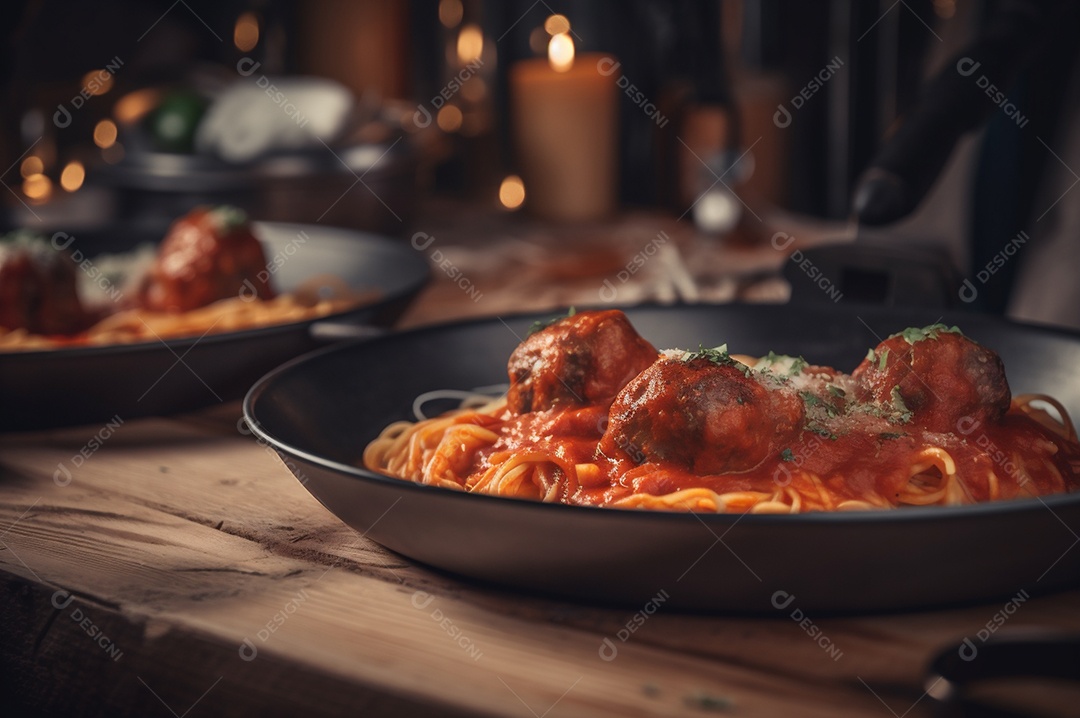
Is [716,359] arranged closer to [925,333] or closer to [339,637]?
[925,333]

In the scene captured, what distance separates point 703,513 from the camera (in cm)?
122

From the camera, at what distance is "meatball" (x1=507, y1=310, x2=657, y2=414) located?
1.83 metres

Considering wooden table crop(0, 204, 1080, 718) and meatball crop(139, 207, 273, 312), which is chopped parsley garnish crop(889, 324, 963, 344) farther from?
meatball crop(139, 207, 273, 312)

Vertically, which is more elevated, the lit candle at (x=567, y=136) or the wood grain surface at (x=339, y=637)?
the lit candle at (x=567, y=136)

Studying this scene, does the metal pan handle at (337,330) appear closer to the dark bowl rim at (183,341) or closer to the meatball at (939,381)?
the dark bowl rim at (183,341)

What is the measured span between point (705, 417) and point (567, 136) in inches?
134

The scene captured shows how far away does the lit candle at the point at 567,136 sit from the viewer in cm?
478

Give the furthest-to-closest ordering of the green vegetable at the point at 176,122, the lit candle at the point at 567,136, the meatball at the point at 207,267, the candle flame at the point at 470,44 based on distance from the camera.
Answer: the candle flame at the point at 470,44 → the lit candle at the point at 567,136 → the green vegetable at the point at 176,122 → the meatball at the point at 207,267

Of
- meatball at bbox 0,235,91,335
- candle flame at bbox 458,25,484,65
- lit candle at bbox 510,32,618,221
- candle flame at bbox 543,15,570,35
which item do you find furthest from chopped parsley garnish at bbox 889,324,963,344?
candle flame at bbox 458,25,484,65

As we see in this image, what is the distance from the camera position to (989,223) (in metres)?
3.10

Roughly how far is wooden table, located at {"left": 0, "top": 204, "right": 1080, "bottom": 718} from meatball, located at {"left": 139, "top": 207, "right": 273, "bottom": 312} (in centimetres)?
117

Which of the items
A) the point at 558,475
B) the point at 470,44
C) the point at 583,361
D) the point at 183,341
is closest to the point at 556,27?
the point at 470,44

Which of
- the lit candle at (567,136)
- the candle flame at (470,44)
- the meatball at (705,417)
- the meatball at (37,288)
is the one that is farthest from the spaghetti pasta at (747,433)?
the candle flame at (470,44)

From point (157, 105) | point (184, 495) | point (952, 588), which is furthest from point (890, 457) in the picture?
point (157, 105)
